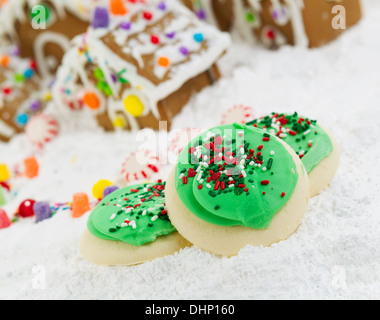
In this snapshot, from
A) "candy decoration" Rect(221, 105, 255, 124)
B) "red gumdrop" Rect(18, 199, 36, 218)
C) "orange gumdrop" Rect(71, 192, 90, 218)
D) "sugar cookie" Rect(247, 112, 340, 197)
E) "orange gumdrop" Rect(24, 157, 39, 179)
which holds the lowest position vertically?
"orange gumdrop" Rect(24, 157, 39, 179)

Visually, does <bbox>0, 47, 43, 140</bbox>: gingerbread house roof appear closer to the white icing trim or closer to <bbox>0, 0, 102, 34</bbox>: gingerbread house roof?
the white icing trim

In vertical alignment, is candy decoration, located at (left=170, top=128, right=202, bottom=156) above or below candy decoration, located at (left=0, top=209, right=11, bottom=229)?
below

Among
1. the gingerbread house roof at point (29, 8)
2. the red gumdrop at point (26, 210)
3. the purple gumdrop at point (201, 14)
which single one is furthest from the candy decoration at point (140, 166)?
the purple gumdrop at point (201, 14)

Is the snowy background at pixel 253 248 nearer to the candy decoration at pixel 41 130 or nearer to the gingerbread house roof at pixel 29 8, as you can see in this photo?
the candy decoration at pixel 41 130

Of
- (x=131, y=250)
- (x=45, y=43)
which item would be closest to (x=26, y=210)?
(x=131, y=250)

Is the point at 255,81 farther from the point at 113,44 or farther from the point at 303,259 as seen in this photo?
the point at 303,259

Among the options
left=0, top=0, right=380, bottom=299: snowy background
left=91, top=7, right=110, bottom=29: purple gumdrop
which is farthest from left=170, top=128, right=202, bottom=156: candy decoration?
left=91, top=7, right=110, bottom=29: purple gumdrop
